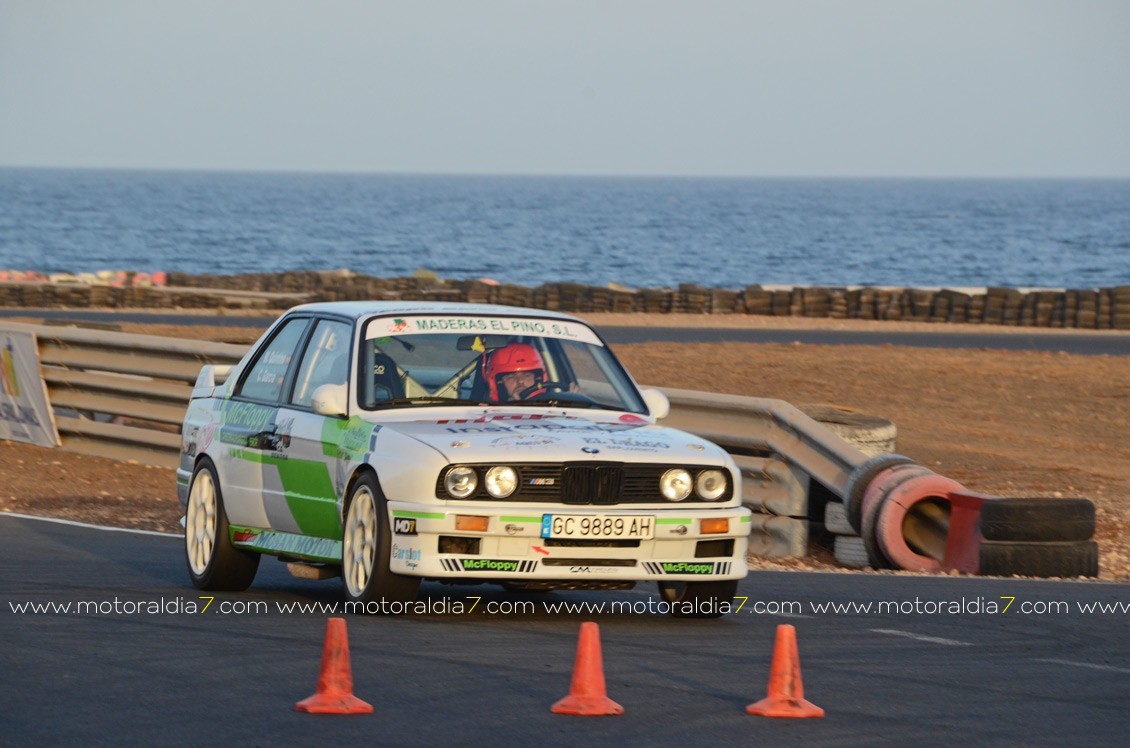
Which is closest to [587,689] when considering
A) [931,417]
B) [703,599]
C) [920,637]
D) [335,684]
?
[335,684]

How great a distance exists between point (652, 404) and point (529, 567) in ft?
5.33

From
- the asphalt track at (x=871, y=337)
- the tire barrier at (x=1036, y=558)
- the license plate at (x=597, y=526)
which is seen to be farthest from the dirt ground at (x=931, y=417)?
the license plate at (x=597, y=526)

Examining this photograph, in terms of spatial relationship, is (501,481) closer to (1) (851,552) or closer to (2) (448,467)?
(2) (448,467)

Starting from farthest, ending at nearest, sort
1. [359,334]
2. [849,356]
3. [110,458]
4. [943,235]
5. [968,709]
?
1. [943,235]
2. [849,356]
3. [110,458]
4. [359,334]
5. [968,709]

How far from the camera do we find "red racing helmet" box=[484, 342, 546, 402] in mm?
9562

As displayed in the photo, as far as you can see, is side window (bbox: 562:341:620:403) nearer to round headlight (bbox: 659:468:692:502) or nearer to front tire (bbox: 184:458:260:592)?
round headlight (bbox: 659:468:692:502)

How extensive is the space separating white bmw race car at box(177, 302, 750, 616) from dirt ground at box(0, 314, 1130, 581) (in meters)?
3.52

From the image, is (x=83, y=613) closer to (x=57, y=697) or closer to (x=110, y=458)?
(x=57, y=697)

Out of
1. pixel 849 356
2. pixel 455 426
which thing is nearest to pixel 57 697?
pixel 455 426

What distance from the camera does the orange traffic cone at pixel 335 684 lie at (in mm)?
6406

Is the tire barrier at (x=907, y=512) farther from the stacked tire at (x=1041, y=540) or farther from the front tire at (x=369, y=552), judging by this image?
the front tire at (x=369, y=552)

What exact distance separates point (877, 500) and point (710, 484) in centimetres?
340

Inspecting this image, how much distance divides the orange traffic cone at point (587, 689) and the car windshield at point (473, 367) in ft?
10.1

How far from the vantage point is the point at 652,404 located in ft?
32.1
